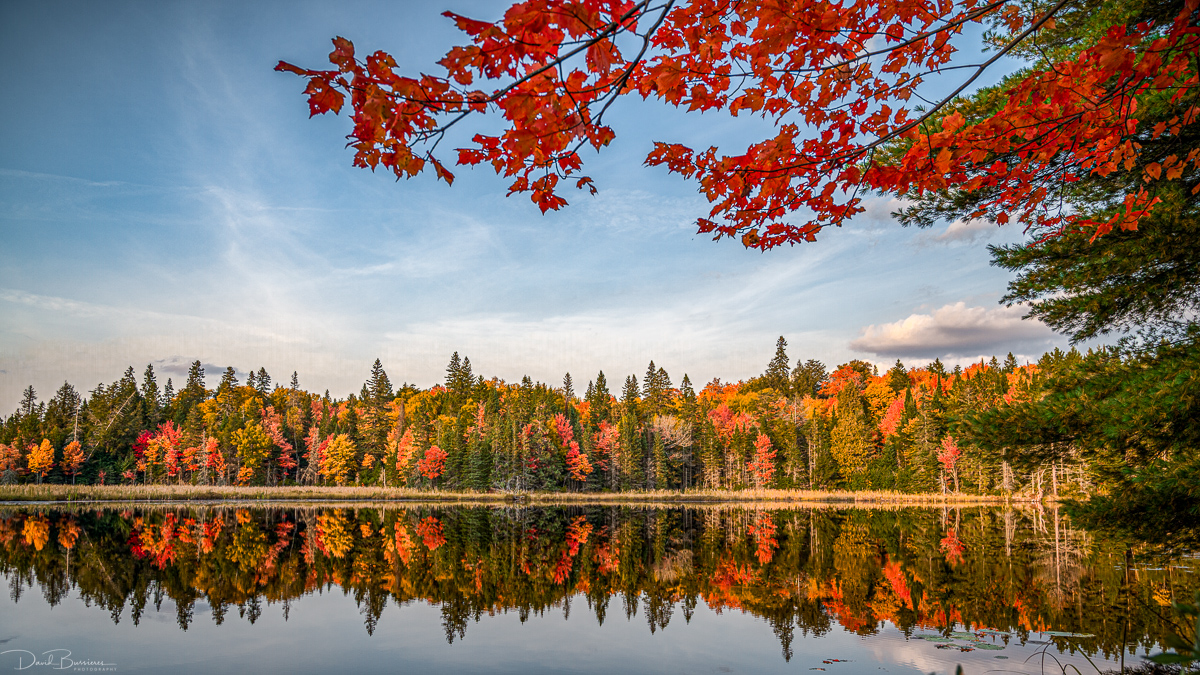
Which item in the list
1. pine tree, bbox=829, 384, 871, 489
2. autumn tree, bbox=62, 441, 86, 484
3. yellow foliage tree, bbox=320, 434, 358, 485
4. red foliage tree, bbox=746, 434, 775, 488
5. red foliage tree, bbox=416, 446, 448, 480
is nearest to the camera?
autumn tree, bbox=62, 441, 86, 484

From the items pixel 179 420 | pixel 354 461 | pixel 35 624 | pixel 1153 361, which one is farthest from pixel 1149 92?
pixel 179 420

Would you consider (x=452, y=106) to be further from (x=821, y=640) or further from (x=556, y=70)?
(x=821, y=640)

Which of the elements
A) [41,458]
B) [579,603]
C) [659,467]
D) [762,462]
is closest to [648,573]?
[579,603]

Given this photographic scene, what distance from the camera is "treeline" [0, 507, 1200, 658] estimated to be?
10.2 meters

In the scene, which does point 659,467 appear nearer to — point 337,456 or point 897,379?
point 337,456

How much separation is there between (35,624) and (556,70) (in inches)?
524

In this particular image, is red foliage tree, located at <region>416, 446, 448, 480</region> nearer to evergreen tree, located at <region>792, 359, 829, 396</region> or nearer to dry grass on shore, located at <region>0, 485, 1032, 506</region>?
dry grass on shore, located at <region>0, 485, 1032, 506</region>

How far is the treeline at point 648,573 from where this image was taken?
10.2 metres

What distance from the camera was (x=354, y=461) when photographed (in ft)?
194

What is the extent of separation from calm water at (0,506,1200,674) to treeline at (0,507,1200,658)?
8 centimetres

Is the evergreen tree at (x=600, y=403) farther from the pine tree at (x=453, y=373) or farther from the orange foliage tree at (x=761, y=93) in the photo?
the orange foliage tree at (x=761, y=93)

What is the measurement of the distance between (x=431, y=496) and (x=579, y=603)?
37.1m

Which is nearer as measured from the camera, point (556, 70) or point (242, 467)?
point (556, 70)

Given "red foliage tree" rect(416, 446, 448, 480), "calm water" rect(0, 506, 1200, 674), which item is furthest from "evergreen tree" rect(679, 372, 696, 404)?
"calm water" rect(0, 506, 1200, 674)
